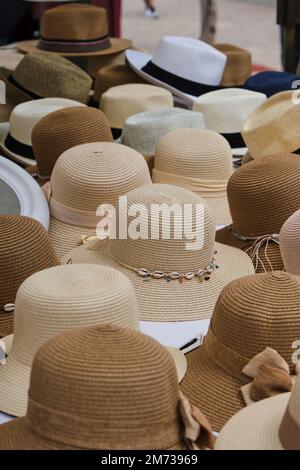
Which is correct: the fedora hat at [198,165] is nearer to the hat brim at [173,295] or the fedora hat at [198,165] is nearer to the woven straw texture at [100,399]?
the hat brim at [173,295]

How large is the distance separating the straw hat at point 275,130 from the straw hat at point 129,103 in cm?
56

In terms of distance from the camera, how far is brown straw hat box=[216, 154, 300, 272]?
270 centimetres

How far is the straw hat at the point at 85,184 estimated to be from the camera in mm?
2814

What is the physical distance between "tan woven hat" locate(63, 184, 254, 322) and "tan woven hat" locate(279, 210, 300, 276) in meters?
0.21

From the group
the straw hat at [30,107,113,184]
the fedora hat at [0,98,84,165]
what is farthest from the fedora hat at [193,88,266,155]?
the straw hat at [30,107,113,184]

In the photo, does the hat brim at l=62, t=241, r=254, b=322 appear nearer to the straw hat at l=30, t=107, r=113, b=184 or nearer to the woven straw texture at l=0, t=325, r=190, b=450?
the straw hat at l=30, t=107, r=113, b=184

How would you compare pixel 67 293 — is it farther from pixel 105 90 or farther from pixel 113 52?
pixel 113 52

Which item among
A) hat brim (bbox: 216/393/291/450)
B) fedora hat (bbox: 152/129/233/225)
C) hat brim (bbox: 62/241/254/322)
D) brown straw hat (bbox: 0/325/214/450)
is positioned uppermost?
brown straw hat (bbox: 0/325/214/450)

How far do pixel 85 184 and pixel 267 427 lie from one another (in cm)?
129

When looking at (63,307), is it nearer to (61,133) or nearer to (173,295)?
(173,295)

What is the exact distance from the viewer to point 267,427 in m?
1.68

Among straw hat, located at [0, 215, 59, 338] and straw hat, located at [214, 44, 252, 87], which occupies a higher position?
straw hat, located at [0, 215, 59, 338]

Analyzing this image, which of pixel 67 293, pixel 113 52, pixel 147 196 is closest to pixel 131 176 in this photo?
pixel 147 196

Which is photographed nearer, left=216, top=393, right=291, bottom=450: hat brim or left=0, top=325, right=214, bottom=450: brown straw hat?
left=0, top=325, right=214, bottom=450: brown straw hat
